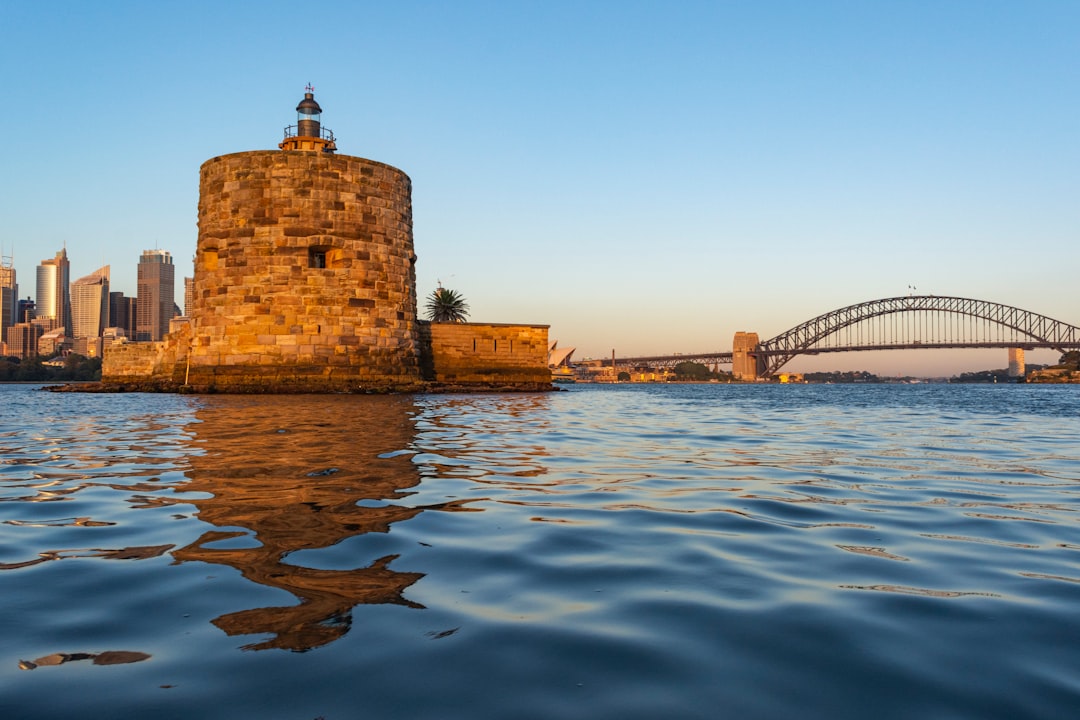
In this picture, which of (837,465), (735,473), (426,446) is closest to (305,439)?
(426,446)

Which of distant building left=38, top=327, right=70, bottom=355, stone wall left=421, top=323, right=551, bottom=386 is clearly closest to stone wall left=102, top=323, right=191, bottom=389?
stone wall left=421, top=323, right=551, bottom=386

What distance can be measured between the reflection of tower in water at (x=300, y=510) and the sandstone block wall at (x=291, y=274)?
44.4 ft

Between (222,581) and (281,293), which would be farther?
(281,293)

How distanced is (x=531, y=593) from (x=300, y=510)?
2064 mm

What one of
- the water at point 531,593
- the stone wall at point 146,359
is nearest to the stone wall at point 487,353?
the stone wall at point 146,359

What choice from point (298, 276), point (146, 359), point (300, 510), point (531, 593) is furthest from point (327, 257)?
point (531, 593)

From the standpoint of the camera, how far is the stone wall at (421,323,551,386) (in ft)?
97.2

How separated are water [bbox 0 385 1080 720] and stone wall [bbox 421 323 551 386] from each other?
76.2 ft

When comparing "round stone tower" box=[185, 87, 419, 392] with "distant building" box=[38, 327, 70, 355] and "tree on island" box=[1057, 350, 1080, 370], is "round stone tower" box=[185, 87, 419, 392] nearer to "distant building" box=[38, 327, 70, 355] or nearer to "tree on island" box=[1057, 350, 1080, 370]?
"distant building" box=[38, 327, 70, 355]

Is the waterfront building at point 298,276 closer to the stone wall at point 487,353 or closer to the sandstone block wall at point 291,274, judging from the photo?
the sandstone block wall at point 291,274

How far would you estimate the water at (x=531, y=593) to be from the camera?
1.86m

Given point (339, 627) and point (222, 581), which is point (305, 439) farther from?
point (339, 627)

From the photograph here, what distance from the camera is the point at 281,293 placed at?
2323 cm

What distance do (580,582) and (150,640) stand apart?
1489 millimetres
